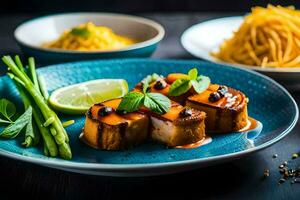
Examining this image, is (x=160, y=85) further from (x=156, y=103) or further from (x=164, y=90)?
(x=156, y=103)

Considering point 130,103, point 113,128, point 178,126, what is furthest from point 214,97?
point 113,128

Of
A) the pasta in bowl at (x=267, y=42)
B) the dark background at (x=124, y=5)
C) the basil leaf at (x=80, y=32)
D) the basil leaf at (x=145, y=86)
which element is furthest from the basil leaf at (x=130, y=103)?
the dark background at (x=124, y=5)

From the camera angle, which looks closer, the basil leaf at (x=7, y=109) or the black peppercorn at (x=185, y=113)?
the black peppercorn at (x=185, y=113)

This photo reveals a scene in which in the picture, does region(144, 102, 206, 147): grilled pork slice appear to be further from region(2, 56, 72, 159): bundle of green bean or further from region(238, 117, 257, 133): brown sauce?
region(2, 56, 72, 159): bundle of green bean

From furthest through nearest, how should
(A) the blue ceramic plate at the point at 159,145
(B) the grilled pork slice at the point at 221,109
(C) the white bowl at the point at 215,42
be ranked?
(C) the white bowl at the point at 215,42 < (B) the grilled pork slice at the point at 221,109 < (A) the blue ceramic plate at the point at 159,145

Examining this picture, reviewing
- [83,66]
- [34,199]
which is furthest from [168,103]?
[83,66]

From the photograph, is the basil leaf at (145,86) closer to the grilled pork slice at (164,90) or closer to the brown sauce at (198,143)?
the grilled pork slice at (164,90)

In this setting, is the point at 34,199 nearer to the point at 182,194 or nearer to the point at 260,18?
the point at 182,194
